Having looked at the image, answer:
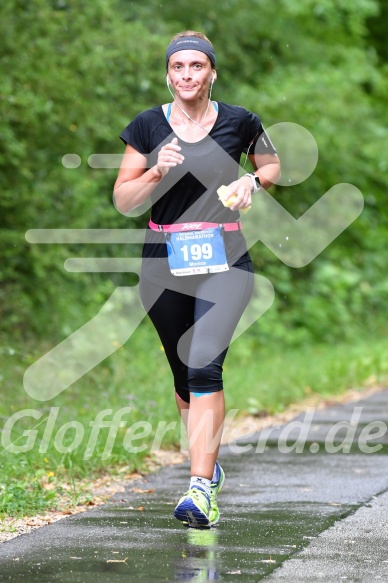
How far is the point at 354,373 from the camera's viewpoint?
13.0 meters

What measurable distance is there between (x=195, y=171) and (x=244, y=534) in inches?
62.2

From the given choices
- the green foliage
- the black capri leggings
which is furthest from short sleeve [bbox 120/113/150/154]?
the green foliage

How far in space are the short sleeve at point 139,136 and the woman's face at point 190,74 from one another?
0.21 m

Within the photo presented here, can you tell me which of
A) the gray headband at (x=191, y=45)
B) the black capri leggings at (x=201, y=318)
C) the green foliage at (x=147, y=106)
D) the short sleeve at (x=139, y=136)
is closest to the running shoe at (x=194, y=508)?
the black capri leggings at (x=201, y=318)

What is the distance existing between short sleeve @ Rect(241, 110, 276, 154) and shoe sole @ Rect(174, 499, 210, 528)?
5.43 feet

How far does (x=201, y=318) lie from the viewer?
17.1ft

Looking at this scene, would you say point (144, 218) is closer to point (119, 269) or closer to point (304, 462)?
point (119, 269)

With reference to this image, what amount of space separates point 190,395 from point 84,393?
3.91 meters

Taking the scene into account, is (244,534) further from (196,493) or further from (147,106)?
(147,106)

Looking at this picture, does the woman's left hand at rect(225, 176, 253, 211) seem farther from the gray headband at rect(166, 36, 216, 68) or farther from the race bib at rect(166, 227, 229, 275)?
the gray headband at rect(166, 36, 216, 68)

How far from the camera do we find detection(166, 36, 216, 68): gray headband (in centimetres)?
525

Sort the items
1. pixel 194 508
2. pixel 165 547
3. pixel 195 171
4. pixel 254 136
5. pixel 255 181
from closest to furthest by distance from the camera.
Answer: pixel 165 547 < pixel 194 508 < pixel 195 171 < pixel 255 181 < pixel 254 136

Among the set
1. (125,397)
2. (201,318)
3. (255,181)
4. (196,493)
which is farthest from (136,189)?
(125,397)

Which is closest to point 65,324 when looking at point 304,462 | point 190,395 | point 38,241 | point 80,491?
point 38,241
